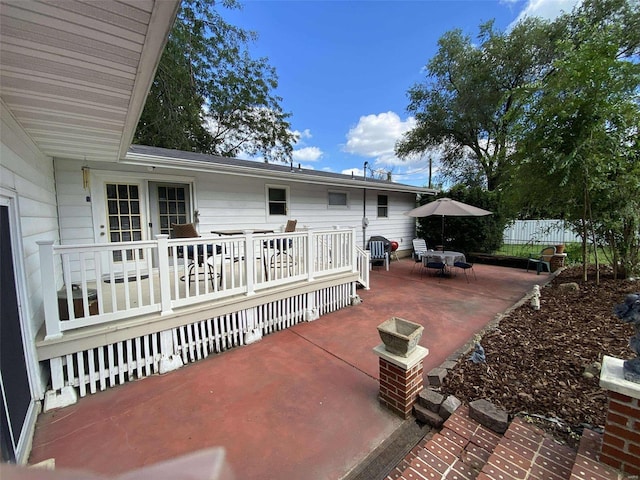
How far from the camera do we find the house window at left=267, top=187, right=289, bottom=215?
23.2ft

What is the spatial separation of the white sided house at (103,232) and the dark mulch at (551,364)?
2567 millimetres

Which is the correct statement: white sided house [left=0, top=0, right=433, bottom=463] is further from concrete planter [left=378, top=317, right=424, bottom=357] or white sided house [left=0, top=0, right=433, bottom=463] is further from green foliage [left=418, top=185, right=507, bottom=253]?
green foliage [left=418, top=185, right=507, bottom=253]

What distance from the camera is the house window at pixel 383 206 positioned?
10.1 meters

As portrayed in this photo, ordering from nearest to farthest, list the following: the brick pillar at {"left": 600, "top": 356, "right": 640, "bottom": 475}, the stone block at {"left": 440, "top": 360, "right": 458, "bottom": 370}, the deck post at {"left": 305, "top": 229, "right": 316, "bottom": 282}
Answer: the brick pillar at {"left": 600, "top": 356, "right": 640, "bottom": 475}, the stone block at {"left": 440, "top": 360, "right": 458, "bottom": 370}, the deck post at {"left": 305, "top": 229, "right": 316, "bottom": 282}

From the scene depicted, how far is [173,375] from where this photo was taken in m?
3.12

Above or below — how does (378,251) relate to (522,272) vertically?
above

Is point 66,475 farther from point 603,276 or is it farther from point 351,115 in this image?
point 351,115

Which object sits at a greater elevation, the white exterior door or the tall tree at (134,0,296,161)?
the tall tree at (134,0,296,161)

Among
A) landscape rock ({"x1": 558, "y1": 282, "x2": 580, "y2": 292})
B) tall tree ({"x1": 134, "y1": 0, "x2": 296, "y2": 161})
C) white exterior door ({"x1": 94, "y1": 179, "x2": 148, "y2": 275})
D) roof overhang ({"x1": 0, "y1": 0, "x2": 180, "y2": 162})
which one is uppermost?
tall tree ({"x1": 134, "y1": 0, "x2": 296, "y2": 161})

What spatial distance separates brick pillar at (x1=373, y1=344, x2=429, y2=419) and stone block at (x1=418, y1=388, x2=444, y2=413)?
0.15 feet

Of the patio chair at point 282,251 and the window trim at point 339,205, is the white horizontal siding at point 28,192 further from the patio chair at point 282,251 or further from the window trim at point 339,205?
the window trim at point 339,205

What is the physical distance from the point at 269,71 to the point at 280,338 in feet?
55.3

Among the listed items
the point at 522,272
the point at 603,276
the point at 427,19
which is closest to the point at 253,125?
the point at 427,19

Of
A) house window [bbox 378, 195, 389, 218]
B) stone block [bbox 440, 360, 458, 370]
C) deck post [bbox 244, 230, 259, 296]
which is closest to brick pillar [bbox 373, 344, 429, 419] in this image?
stone block [bbox 440, 360, 458, 370]
